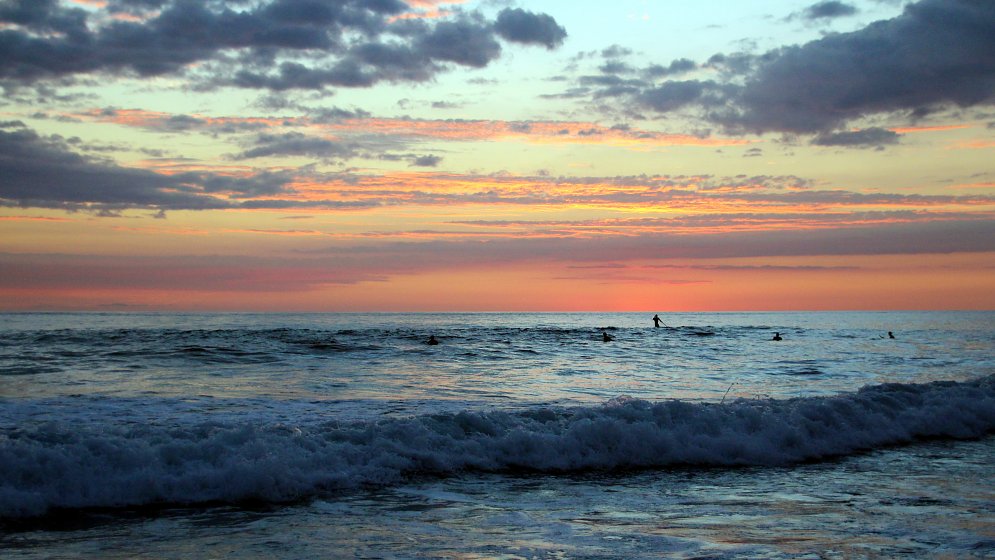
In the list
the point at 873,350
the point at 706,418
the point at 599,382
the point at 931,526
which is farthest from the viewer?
the point at 873,350

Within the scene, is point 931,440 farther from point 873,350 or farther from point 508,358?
point 873,350

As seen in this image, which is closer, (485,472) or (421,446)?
(485,472)

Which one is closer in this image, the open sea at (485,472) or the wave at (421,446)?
the open sea at (485,472)

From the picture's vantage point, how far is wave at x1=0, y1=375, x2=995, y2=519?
9.07 meters

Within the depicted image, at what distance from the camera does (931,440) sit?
14398 millimetres

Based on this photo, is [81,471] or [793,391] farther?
[793,391]

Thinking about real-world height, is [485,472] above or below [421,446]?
below

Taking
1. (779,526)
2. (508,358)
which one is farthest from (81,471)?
(508,358)

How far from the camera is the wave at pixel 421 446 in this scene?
9070 millimetres

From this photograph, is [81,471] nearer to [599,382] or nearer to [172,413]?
[172,413]

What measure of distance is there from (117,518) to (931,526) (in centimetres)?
913

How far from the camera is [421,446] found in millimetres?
11367

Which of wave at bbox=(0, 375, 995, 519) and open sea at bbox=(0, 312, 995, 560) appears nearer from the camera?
A: open sea at bbox=(0, 312, 995, 560)

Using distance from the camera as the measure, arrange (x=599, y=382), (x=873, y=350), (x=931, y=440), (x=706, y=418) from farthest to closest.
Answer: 1. (x=873, y=350)
2. (x=599, y=382)
3. (x=931, y=440)
4. (x=706, y=418)
